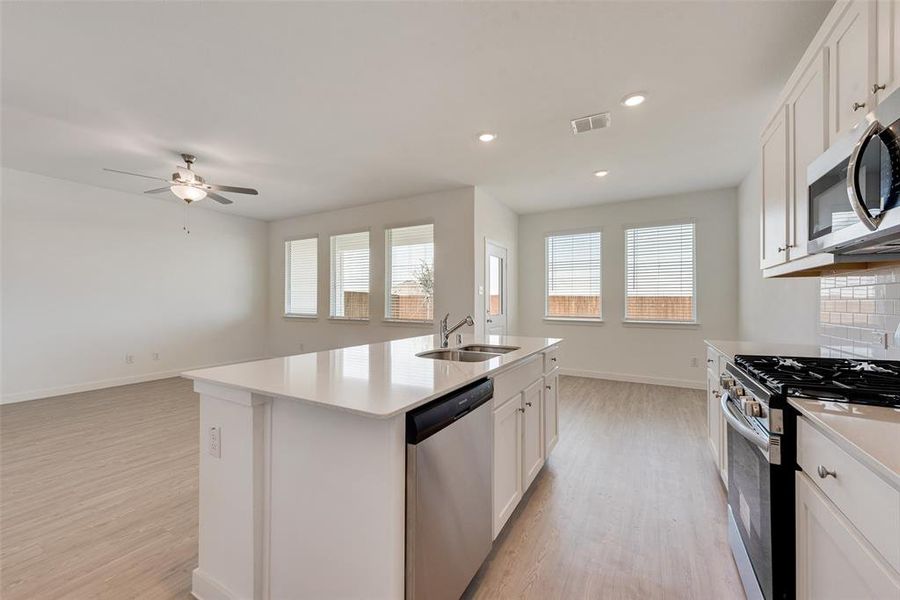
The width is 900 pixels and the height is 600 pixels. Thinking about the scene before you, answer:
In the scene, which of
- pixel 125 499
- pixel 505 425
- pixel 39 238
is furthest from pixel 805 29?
pixel 39 238

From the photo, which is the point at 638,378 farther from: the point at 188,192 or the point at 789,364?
the point at 188,192

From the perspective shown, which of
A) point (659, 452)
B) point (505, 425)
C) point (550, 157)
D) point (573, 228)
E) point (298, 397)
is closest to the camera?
point (298, 397)

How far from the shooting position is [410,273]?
5527 millimetres

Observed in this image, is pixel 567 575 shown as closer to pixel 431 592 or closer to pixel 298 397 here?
pixel 431 592

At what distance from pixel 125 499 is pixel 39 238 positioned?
13.8ft

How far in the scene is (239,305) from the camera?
665cm

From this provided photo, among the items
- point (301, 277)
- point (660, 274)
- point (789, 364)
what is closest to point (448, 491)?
point (789, 364)

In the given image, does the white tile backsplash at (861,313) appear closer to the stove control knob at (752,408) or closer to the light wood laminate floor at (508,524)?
the stove control knob at (752,408)

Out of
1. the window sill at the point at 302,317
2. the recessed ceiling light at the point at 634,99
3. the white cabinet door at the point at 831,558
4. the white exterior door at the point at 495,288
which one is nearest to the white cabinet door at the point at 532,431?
the white cabinet door at the point at 831,558

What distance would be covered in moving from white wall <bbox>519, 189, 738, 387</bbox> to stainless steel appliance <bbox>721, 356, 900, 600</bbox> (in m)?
3.65

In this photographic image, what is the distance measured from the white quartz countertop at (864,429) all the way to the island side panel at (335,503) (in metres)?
1.13

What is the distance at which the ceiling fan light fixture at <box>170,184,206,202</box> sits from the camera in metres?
3.51

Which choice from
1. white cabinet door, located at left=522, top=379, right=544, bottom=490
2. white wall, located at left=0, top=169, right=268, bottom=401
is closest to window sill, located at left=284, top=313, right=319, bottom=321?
white wall, located at left=0, top=169, right=268, bottom=401

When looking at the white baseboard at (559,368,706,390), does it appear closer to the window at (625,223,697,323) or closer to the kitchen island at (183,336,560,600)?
the window at (625,223,697,323)
